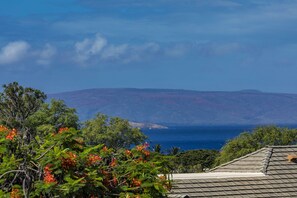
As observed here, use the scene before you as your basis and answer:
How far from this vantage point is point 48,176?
11.3 m

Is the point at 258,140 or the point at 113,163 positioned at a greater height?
the point at 258,140

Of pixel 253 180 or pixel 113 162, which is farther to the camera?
pixel 253 180

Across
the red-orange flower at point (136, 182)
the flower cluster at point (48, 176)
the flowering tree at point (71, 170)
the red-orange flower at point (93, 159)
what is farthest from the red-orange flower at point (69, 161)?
the red-orange flower at point (136, 182)

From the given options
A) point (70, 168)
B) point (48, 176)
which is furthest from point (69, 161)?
point (48, 176)

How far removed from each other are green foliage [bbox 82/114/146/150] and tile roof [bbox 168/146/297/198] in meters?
37.7

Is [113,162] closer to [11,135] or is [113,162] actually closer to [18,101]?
[11,135]

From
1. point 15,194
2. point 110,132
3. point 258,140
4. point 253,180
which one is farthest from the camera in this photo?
point 110,132

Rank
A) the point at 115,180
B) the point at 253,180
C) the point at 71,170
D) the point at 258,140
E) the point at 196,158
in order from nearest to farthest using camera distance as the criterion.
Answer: the point at 71,170, the point at 115,180, the point at 253,180, the point at 258,140, the point at 196,158

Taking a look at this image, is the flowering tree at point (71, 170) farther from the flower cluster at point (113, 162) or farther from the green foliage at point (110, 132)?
the green foliage at point (110, 132)

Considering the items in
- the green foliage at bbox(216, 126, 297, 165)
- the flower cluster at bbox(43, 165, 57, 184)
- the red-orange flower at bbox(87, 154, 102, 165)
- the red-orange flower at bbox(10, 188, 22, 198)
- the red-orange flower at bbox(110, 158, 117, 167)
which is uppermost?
the green foliage at bbox(216, 126, 297, 165)

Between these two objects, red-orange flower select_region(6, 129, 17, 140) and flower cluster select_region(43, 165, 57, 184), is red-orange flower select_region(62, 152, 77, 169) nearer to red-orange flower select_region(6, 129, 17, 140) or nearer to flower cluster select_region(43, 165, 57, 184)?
flower cluster select_region(43, 165, 57, 184)

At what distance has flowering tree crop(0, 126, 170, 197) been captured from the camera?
1130 centimetres

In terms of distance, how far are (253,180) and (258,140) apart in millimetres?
35236

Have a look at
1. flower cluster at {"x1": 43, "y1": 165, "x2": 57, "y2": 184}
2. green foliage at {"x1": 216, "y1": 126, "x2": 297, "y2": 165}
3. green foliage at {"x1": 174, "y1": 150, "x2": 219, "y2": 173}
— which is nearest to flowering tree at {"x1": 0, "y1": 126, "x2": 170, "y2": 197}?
flower cluster at {"x1": 43, "y1": 165, "x2": 57, "y2": 184}
